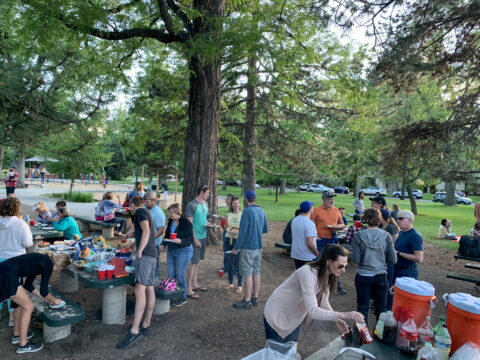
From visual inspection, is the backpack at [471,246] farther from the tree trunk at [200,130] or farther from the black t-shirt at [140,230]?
the black t-shirt at [140,230]

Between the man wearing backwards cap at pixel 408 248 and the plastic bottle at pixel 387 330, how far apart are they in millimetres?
2154

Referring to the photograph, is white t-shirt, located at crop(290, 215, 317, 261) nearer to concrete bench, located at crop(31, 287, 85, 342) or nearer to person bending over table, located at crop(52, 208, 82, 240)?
concrete bench, located at crop(31, 287, 85, 342)

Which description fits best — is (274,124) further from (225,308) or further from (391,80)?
(225,308)

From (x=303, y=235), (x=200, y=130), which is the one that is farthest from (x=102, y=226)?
(x=303, y=235)

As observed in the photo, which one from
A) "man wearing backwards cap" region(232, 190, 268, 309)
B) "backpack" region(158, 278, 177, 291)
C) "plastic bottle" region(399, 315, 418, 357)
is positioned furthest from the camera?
"man wearing backwards cap" region(232, 190, 268, 309)

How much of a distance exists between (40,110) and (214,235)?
5828 mm

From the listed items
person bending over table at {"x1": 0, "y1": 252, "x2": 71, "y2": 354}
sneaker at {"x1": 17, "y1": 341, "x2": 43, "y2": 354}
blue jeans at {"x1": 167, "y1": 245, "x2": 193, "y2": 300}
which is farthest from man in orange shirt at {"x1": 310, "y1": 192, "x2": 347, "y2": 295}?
sneaker at {"x1": 17, "y1": 341, "x2": 43, "y2": 354}

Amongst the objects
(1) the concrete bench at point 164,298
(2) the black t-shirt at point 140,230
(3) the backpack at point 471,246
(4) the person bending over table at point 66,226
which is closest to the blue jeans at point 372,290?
(1) the concrete bench at point 164,298

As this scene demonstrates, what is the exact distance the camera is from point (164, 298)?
192 inches

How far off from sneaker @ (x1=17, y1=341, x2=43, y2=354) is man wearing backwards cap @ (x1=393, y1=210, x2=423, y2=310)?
4.74 metres

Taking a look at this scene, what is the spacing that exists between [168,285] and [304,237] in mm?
2223

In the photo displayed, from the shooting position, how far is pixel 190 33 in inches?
300

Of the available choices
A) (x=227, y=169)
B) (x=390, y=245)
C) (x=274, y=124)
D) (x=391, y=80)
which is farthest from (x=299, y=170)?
(x=390, y=245)

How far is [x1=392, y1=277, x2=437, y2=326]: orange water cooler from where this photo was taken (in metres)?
2.53
